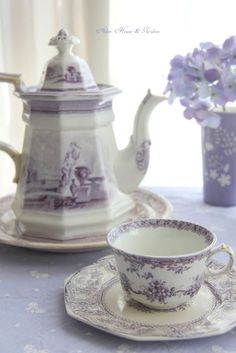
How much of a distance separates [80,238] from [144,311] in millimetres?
191

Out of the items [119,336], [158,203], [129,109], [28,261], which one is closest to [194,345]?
[119,336]

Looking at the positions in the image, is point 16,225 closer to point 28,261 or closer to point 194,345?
point 28,261

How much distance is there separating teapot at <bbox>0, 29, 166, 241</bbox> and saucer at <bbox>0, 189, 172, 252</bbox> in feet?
0.04

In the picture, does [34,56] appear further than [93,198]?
Yes

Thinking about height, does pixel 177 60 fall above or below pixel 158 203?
Answer: above

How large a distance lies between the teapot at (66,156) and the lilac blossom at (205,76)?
0.10 meters

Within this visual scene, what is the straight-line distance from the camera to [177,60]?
71 cm

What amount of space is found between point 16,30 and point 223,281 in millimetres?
872

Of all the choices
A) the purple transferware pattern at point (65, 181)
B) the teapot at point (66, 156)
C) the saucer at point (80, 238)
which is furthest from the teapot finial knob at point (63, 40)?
the saucer at point (80, 238)

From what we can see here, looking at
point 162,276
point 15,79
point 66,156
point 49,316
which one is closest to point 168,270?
point 162,276

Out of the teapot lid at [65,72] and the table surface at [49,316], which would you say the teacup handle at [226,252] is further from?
the teapot lid at [65,72]

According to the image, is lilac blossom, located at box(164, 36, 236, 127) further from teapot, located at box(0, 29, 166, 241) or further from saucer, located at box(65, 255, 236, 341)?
saucer, located at box(65, 255, 236, 341)

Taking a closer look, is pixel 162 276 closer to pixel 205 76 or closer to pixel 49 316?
pixel 49 316

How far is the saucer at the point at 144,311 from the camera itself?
1.48 feet
